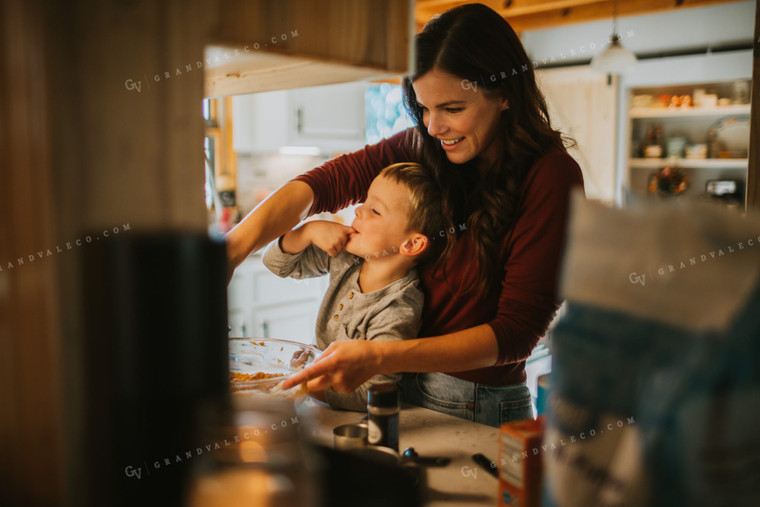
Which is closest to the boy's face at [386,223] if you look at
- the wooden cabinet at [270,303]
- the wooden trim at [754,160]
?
the wooden trim at [754,160]

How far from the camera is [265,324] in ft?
13.5

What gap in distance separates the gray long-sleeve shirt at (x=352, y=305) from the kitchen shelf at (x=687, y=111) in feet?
14.4

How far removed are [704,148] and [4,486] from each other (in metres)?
5.65

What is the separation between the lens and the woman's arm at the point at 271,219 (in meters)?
1.39

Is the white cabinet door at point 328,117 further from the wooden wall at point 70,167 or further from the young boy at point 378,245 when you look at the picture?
the wooden wall at point 70,167

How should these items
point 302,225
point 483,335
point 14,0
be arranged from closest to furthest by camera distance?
1. point 14,0
2. point 483,335
3. point 302,225

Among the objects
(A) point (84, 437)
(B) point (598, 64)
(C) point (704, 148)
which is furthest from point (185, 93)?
(C) point (704, 148)

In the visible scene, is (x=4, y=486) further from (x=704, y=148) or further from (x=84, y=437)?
(x=704, y=148)

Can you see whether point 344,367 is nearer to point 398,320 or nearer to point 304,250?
point 398,320

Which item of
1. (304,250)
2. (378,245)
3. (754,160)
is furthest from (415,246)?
(754,160)

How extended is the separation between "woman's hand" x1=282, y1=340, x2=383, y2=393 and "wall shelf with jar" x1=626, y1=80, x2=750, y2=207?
→ 15.3 ft

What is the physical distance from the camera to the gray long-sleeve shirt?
1.40 metres

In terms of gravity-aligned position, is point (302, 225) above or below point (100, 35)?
below

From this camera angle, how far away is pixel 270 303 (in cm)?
412
